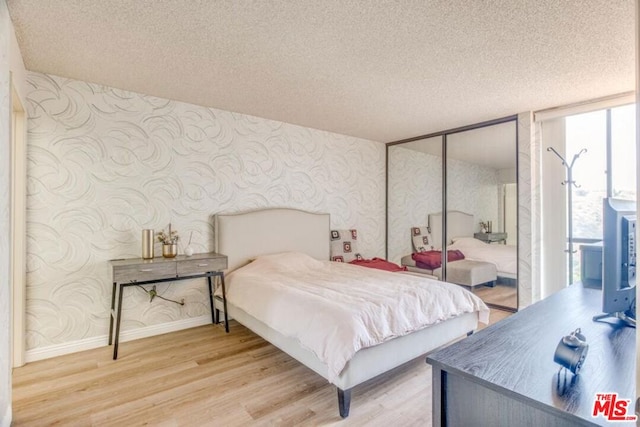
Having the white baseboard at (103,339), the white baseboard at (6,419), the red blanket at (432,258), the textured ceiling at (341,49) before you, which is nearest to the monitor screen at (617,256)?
the textured ceiling at (341,49)

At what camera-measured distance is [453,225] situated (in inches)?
174

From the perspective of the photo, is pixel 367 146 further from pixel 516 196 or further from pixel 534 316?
pixel 534 316

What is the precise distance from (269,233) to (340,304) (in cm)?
185

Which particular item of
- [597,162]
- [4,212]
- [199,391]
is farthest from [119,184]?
[597,162]

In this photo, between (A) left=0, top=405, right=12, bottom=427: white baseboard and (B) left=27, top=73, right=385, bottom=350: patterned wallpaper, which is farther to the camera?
(B) left=27, top=73, right=385, bottom=350: patterned wallpaper

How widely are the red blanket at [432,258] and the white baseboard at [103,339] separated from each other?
9.75 ft

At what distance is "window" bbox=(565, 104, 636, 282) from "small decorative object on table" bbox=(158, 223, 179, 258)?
4.25 m

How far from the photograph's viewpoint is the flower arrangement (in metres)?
3.07

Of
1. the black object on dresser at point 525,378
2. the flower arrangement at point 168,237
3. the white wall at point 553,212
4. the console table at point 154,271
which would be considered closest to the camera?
the black object on dresser at point 525,378

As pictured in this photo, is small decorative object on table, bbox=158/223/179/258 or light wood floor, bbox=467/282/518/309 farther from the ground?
small decorative object on table, bbox=158/223/179/258

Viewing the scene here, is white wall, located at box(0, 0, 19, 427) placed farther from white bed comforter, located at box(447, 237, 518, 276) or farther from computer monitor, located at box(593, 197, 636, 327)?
white bed comforter, located at box(447, 237, 518, 276)

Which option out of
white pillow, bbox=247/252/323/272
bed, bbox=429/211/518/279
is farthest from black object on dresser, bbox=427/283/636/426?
bed, bbox=429/211/518/279

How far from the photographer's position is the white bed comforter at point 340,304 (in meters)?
1.95

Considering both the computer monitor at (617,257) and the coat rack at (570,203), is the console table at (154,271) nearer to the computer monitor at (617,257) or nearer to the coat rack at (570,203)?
the computer monitor at (617,257)
